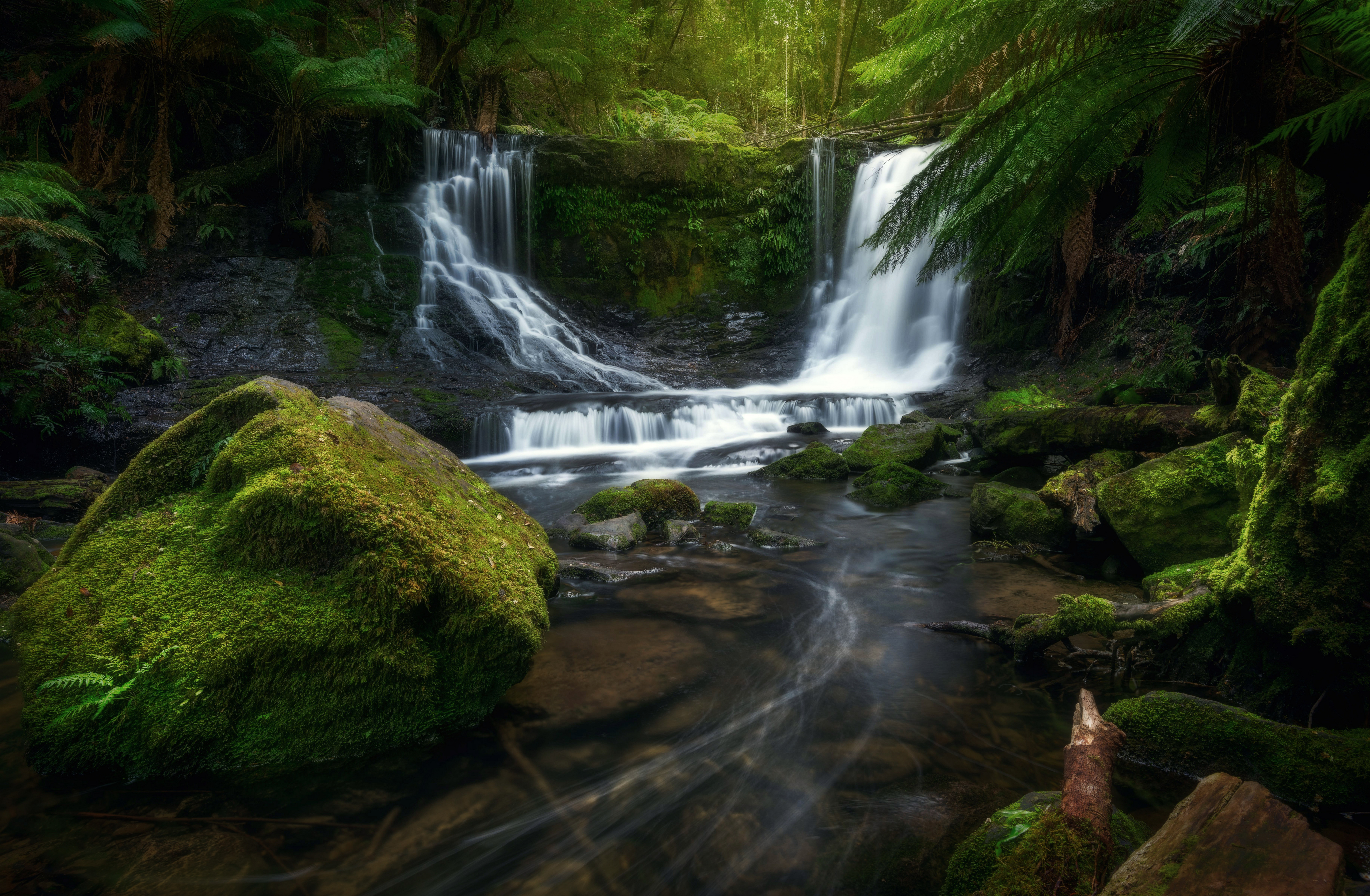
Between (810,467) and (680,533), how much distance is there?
3.11m

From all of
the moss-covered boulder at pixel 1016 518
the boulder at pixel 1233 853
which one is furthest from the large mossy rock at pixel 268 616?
the moss-covered boulder at pixel 1016 518

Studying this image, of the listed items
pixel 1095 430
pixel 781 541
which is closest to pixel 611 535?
pixel 781 541

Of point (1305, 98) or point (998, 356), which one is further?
point (998, 356)

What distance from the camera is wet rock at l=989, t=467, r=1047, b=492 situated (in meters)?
6.85

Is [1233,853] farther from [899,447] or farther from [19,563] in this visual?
[899,447]

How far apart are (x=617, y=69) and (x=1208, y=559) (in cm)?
1776

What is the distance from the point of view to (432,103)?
14312 millimetres

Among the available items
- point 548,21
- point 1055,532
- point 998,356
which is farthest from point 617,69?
point 1055,532

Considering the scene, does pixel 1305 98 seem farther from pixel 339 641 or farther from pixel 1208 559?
pixel 339 641

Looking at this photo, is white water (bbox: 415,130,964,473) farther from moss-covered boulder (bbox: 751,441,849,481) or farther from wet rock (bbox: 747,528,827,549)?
wet rock (bbox: 747,528,827,549)

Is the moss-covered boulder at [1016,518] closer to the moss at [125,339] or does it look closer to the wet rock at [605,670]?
the wet rock at [605,670]

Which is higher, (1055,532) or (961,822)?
(1055,532)

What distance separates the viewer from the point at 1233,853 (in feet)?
4.17

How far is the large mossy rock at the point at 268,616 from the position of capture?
93.9 inches
